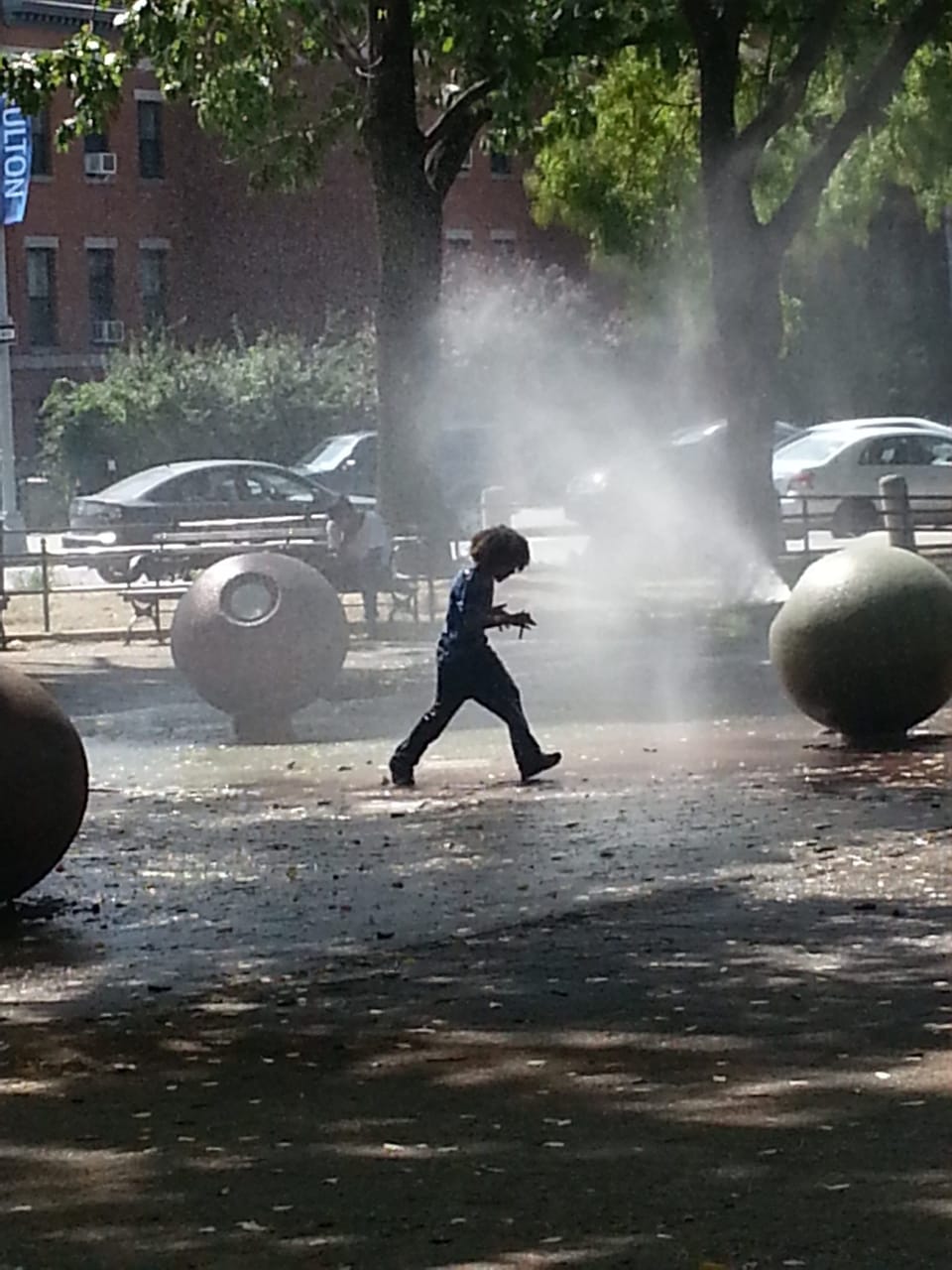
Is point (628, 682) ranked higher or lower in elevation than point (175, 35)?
lower

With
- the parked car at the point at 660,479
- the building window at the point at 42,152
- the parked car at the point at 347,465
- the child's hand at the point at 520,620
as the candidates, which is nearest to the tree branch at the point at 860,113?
the parked car at the point at 660,479

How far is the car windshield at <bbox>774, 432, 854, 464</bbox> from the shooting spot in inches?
1634

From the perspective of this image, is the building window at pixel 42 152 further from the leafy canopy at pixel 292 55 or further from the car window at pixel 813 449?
the leafy canopy at pixel 292 55

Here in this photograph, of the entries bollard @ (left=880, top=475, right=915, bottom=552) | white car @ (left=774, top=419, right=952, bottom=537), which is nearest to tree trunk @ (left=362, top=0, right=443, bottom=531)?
bollard @ (left=880, top=475, right=915, bottom=552)

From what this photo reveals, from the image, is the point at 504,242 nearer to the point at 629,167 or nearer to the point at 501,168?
the point at 501,168

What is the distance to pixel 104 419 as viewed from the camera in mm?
51375

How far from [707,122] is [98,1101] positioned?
2152 centimetres

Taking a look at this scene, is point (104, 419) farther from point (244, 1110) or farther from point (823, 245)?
point (244, 1110)

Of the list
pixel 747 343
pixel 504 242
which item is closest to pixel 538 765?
pixel 747 343

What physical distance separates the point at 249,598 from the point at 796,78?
38.2 ft

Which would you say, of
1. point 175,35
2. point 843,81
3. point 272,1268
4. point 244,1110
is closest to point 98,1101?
point 244,1110

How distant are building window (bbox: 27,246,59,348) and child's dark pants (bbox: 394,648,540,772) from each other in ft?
141

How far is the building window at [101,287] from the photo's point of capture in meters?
58.6

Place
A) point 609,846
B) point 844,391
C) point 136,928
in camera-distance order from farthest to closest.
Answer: point 844,391, point 609,846, point 136,928
